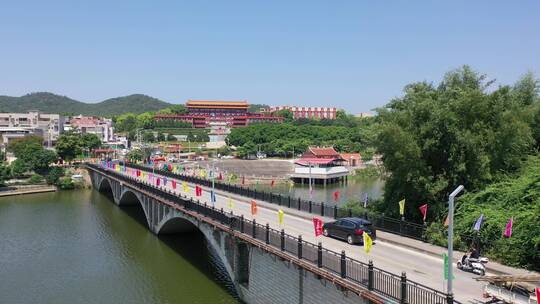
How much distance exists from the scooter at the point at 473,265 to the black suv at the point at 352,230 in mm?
5559

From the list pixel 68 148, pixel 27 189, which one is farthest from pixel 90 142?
pixel 27 189

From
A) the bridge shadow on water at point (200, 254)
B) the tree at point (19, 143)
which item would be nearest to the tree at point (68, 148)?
the tree at point (19, 143)

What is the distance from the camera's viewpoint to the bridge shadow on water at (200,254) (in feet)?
107

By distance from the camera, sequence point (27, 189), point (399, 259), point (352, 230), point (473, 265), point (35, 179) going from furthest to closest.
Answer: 1. point (35, 179)
2. point (27, 189)
3. point (352, 230)
4. point (399, 259)
5. point (473, 265)

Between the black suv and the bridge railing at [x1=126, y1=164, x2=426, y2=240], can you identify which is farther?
the bridge railing at [x1=126, y1=164, x2=426, y2=240]

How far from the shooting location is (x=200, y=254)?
3981 centimetres

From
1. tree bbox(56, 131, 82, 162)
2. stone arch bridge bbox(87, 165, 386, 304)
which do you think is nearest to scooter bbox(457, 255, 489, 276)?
stone arch bridge bbox(87, 165, 386, 304)

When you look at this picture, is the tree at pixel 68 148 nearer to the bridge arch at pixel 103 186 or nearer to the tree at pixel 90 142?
A: the tree at pixel 90 142

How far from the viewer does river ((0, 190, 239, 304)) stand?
3067 centimetres

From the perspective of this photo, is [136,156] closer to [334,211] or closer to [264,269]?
[334,211]

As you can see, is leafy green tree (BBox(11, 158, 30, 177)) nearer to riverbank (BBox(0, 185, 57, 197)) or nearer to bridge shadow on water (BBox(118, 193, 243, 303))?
riverbank (BBox(0, 185, 57, 197))

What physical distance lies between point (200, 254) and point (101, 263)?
861cm

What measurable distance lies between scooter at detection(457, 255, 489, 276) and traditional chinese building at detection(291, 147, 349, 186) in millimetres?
80119

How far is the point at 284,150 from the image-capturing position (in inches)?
6358
